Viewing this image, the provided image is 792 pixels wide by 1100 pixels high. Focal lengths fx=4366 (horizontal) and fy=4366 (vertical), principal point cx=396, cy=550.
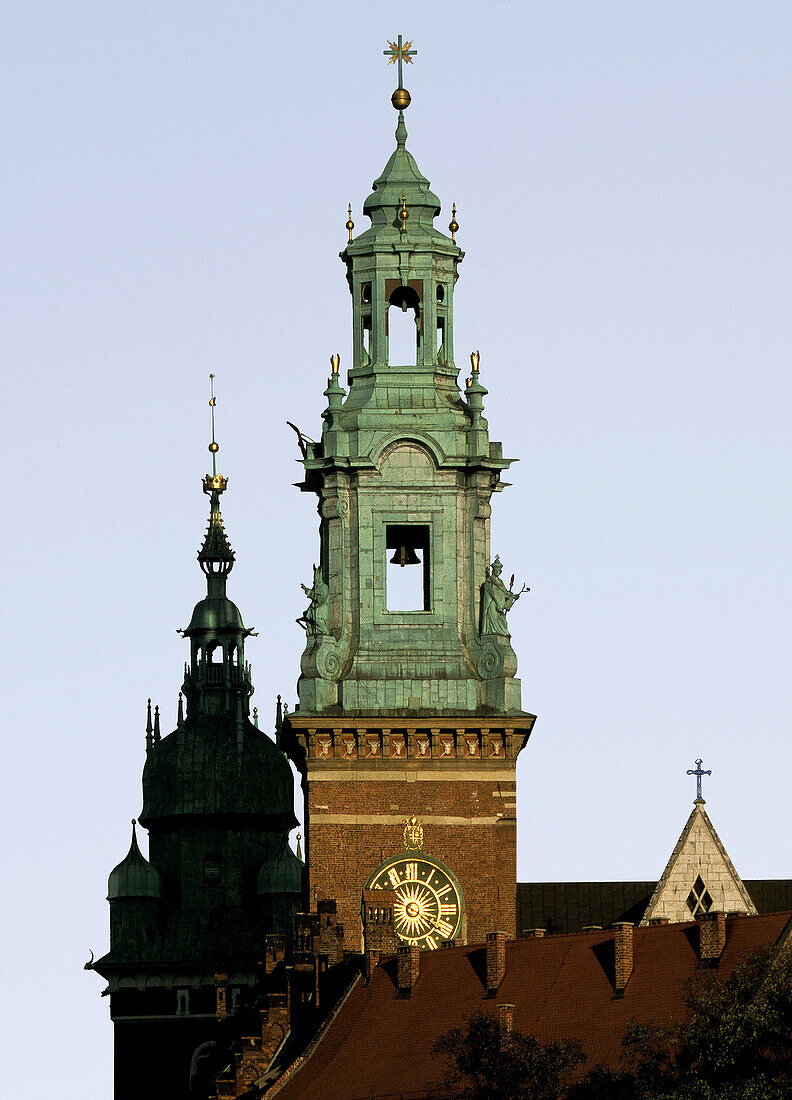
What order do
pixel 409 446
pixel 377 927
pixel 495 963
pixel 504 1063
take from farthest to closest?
pixel 409 446 < pixel 377 927 < pixel 495 963 < pixel 504 1063

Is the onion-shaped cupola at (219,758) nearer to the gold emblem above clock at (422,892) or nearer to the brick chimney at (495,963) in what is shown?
the gold emblem above clock at (422,892)

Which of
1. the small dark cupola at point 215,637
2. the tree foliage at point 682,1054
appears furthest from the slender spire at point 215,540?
the tree foliage at point 682,1054

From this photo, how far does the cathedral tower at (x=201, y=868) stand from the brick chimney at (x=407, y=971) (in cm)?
3665

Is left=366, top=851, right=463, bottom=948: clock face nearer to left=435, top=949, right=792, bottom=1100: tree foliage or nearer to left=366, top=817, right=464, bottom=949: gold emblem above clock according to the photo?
left=366, top=817, right=464, bottom=949: gold emblem above clock

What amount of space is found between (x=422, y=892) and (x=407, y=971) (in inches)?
317

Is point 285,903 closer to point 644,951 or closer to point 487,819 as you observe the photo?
point 487,819

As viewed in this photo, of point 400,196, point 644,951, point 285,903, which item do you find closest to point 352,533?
point 400,196

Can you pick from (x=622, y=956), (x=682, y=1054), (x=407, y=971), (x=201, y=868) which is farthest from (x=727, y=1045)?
(x=201, y=868)

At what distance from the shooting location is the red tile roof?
111625mm

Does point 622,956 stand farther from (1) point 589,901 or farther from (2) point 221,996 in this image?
(2) point 221,996

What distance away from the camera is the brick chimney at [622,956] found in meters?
114

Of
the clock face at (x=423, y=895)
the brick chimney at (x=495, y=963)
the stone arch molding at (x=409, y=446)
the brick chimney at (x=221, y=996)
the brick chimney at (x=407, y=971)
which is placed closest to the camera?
the brick chimney at (x=495, y=963)

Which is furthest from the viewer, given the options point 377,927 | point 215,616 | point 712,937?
point 215,616

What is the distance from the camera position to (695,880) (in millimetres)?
127625
